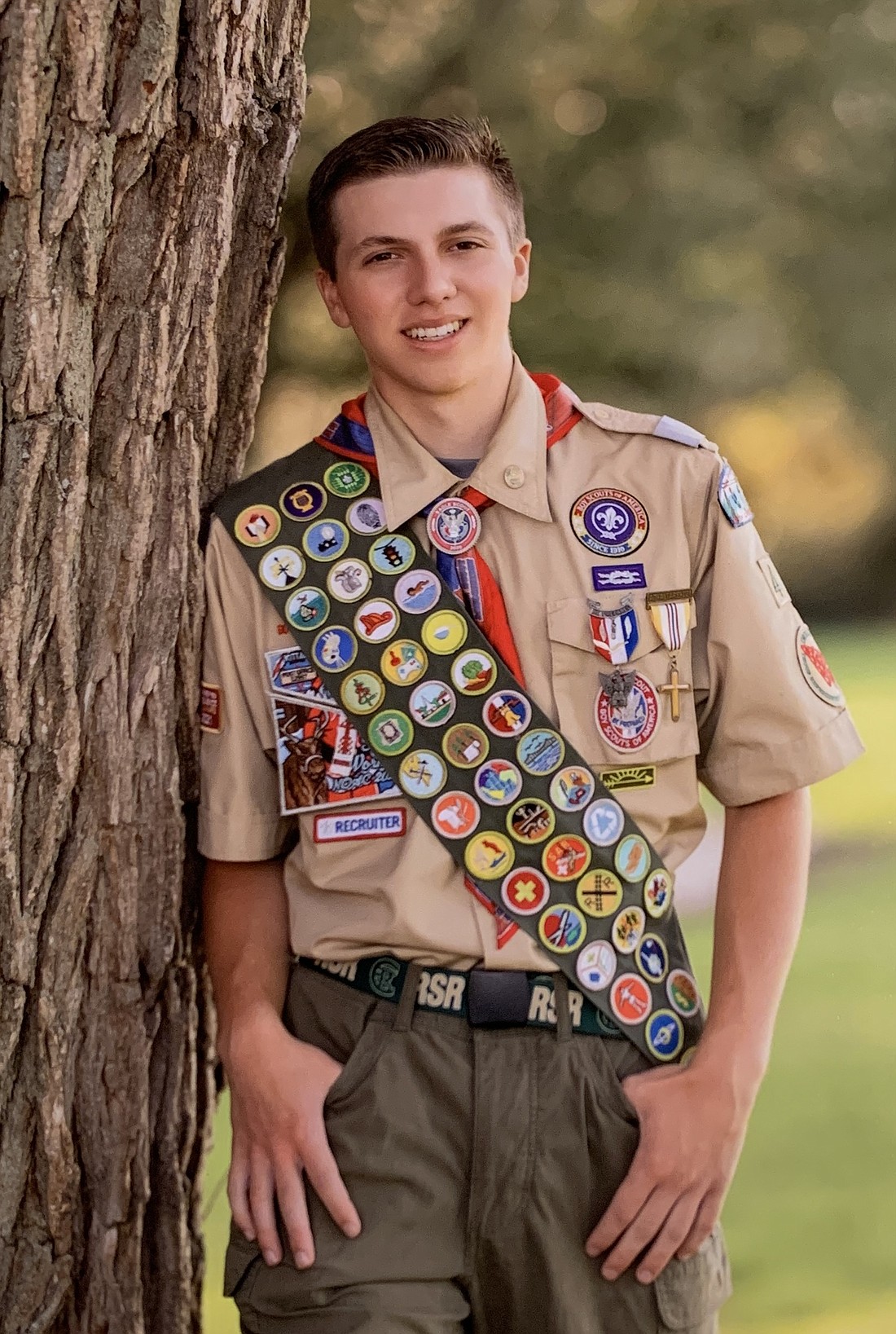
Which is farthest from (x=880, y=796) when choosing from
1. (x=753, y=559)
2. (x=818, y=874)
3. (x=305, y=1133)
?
(x=305, y=1133)

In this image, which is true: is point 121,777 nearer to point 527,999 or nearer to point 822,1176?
point 527,999

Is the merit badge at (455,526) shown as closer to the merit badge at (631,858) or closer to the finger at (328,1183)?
the merit badge at (631,858)

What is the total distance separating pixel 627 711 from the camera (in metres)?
1.58

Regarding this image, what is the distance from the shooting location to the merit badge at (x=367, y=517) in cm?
166

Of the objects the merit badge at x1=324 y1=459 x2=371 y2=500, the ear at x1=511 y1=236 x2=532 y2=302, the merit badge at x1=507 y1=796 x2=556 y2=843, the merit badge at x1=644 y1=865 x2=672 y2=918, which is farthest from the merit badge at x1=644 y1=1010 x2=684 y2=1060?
the ear at x1=511 y1=236 x2=532 y2=302

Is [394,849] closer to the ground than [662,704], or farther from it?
closer to the ground

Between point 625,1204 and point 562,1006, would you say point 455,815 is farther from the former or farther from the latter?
point 625,1204

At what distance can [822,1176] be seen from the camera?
109 inches

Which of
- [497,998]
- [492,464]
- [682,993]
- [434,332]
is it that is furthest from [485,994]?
[434,332]

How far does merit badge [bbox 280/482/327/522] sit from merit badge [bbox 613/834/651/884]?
0.48 m

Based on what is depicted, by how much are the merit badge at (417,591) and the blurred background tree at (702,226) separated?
2.81m

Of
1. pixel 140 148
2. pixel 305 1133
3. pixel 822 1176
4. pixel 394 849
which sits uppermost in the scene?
pixel 140 148

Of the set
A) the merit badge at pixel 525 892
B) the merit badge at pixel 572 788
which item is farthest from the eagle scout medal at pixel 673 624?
the merit badge at pixel 525 892

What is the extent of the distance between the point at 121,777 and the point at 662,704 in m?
0.56
